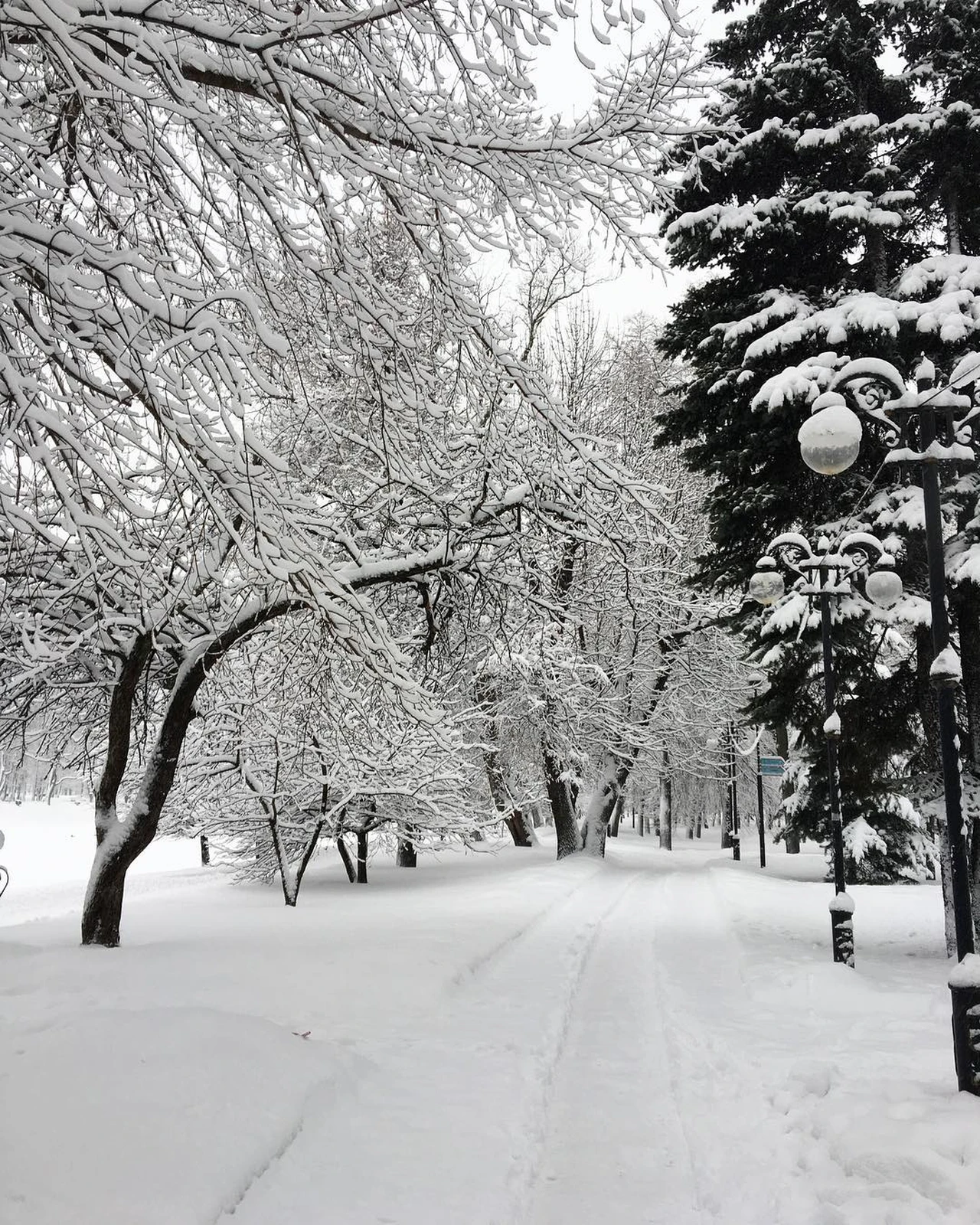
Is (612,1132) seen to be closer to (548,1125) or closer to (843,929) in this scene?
(548,1125)

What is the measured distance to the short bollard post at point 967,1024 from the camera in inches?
193

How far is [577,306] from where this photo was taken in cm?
2258

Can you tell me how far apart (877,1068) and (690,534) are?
59.5 ft

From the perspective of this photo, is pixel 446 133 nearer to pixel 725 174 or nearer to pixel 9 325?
pixel 9 325

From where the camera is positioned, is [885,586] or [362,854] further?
[362,854]

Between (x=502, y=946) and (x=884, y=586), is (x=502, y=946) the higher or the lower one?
the lower one

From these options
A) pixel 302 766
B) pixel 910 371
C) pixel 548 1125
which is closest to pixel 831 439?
pixel 548 1125

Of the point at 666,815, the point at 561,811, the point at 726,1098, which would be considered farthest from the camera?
the point at 666,815

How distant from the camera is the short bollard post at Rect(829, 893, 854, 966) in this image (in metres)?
9.55

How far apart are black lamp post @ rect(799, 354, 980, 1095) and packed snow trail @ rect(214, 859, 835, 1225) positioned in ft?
4.19

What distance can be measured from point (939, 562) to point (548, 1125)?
4271 mm

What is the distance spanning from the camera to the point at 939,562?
5.54 meters

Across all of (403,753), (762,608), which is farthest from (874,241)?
(403,753)

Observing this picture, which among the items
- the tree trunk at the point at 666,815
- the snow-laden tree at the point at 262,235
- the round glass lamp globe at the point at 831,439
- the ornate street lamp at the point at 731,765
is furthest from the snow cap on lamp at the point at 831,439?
the tree trunk at the point at 666,815
